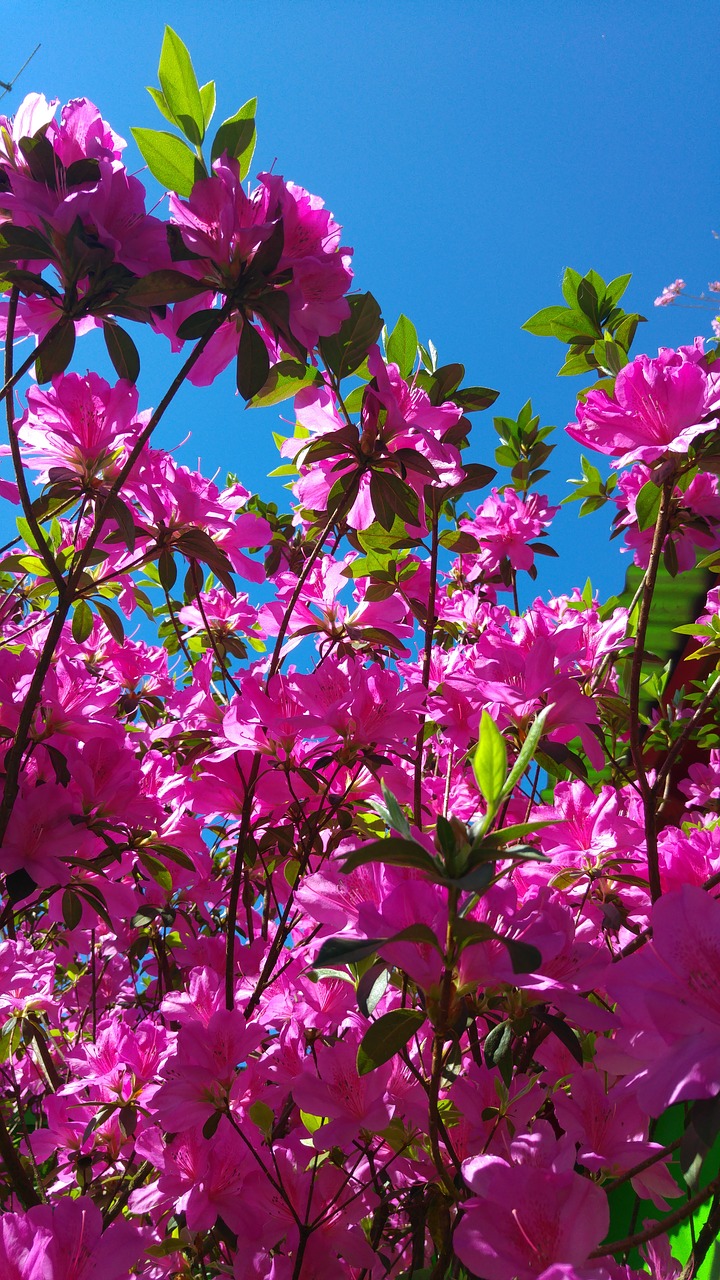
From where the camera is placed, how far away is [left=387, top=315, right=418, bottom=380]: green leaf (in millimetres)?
1452

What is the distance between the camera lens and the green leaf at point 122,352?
1.10 metres

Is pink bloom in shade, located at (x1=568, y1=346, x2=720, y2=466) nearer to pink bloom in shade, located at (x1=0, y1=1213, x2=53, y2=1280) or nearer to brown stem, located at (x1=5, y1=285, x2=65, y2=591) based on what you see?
brown stem, located at (x1=5, y1=285, x2=65, y2=591)

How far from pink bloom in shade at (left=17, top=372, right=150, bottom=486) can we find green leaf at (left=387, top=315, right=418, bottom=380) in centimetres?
48

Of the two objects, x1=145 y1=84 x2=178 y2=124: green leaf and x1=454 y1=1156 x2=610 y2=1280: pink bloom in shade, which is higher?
x1=145 y1=84 x2=178 y2=124: green leaf

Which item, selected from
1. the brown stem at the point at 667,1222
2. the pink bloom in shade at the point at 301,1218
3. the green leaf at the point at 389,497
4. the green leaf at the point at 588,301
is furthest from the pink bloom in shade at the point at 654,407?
the pink bloom in shade at the point at 301,1218

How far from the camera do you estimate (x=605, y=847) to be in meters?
1.13

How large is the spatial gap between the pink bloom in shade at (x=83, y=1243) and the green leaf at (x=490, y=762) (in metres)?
0.58

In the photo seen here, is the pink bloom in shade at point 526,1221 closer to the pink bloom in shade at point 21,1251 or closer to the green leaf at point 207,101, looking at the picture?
the pink bloom in shade at point 21,1251

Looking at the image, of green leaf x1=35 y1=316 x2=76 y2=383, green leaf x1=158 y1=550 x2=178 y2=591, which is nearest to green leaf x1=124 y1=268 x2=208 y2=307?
green leaf x1=35 y1=316 x2=76 y2=383

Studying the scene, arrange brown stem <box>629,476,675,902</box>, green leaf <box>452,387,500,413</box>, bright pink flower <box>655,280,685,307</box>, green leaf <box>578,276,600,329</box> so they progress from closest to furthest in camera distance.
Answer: brown stem <box>629,476,675,902</box> → green leaf <box>452,387,500,413</box> → green leaf <box>578,276,600,329</box> → bright pink flower <box>655,280,685,307</box>

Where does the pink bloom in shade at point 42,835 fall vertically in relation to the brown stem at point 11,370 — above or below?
below

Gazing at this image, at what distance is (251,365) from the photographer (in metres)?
1.06

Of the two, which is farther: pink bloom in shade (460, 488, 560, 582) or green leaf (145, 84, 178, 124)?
pink bloom in shade (460, 488, 560, 582)

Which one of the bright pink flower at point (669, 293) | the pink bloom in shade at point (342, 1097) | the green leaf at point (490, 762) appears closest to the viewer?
the green leaf at point (490, 762)
